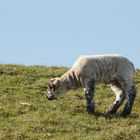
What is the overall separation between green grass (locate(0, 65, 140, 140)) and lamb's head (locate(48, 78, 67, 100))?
25 centimetres

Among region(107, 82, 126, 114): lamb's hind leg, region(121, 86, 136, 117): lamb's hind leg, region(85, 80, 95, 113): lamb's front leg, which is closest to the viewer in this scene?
region(121, 86, 136, 117): lamb's hind leg

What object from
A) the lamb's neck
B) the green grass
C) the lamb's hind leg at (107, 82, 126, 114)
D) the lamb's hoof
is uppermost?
the lamb's neck

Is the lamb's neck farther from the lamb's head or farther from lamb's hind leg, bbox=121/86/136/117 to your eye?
lamb's hind leg, bbox=121/86/136/117

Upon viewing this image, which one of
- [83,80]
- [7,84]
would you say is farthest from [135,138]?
[7,84]

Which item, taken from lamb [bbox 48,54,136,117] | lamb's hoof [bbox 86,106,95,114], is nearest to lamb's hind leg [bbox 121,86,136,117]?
lamb [bbox 48,54,136,117]

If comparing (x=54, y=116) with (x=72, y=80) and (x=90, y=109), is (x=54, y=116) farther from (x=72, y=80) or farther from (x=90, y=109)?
→ (x=72, y=80)

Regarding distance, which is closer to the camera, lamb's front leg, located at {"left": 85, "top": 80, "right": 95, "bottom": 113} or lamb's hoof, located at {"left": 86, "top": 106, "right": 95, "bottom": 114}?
lamb's hoof, located at {"left": 86, "top": 106, "right": 95, "bottom": 114}

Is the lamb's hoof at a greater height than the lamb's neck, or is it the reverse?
the lamb's neck

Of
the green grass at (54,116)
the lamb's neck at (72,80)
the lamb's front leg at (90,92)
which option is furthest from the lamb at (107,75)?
the green grass at (54,116)

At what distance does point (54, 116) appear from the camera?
64.3 feet

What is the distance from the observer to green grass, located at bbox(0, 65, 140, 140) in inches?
703

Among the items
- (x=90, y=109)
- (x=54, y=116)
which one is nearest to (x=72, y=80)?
(x=90, y=109)

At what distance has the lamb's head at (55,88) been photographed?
2162 centimetres

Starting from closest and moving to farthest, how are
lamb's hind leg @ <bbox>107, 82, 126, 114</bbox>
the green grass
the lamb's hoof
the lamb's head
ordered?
the green grass → the lamb's hoof → lamb's hind leg @ <bbox>107, 82, 126, 114</bbox> → the lamb's head
